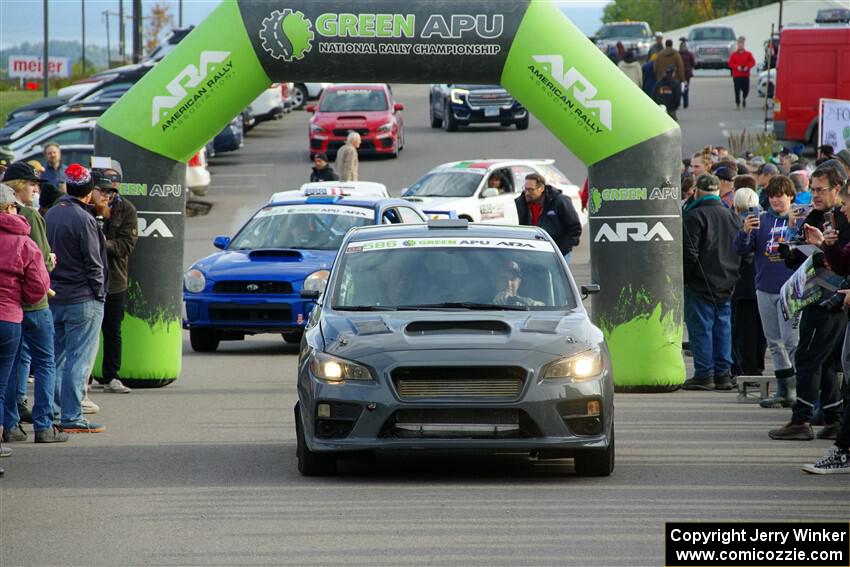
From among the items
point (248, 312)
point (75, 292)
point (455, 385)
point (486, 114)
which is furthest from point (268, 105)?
point (455, 385)

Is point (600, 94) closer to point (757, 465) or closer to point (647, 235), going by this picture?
point (647, 235)

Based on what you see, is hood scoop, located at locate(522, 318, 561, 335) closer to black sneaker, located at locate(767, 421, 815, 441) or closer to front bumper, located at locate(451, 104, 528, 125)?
black sneaker, located at locate(767, 421, 815, 441)

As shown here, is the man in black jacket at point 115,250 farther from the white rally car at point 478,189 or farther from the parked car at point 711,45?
the parked car at point 711,45

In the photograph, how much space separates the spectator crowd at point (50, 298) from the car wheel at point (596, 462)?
3.71 metres

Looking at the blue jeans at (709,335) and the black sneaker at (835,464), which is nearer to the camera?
the black sneaker at (835,464)

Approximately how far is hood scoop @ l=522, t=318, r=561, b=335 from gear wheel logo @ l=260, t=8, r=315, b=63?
484cm

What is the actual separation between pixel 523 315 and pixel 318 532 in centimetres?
252

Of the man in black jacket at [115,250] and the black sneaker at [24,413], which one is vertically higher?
the man in black jacket at [115,250]

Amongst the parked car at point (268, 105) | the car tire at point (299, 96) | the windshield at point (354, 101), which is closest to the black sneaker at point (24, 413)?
the windshield at point (354, 101)

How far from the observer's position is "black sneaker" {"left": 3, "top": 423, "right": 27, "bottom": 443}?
11555 mm

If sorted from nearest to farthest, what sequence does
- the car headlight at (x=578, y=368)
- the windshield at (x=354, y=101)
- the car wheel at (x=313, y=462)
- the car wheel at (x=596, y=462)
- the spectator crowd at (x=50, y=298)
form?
1. the car headlight at (x=578, y=368)
2. the car wheel at (x=596, y=462)
3. the car wheel at (x=313, y=462)
4. the spectator crowd at (x=50, y=298)
5. the windshield at (x=354, y=101)

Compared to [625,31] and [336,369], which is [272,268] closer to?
[336,369]

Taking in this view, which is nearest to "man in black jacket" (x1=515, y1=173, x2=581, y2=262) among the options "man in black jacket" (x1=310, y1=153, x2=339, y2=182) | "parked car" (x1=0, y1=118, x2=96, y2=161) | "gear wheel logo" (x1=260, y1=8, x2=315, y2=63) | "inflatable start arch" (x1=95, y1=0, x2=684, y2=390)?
"inflatable start arch" (x1=95, y1=0, x2=684, y2=390)

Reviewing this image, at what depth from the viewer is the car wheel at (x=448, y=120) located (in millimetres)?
44625
